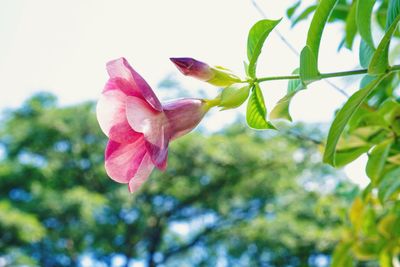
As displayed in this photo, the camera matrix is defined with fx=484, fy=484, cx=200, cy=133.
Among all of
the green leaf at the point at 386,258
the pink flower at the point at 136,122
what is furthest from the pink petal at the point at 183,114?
the green leaf at the point at 386,258

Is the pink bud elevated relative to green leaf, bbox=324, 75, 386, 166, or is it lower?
elevated

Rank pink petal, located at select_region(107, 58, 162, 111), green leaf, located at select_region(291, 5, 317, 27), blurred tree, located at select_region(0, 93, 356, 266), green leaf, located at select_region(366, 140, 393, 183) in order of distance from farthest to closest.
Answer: blurred tree, located at select_region(0, 93, 356, 266) < green leaf, located at select_region(291, 5, 317, 27) < green leaf, located at select_region(366, 140, 393, 183) < pink petal, located at select_region(107, 58, 162, 111)

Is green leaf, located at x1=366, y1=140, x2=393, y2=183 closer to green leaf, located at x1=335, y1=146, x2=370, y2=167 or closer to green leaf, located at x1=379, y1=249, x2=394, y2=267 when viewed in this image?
green leaf, located at x1=335, y1=146, x2=370, y2=167

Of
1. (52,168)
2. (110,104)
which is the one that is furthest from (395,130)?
(52,168)

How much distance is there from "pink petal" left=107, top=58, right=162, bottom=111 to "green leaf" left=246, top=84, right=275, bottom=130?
0.07 meters

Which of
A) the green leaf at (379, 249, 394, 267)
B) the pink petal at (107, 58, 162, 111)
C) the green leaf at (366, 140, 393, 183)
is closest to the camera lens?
the pink petal at (107, 58, 162, 111)

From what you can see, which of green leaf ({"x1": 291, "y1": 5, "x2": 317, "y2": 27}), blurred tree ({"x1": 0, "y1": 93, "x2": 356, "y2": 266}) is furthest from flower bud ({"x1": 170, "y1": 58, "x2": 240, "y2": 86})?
blurred tree ({"x1": 0, "y1": 93, "x2": 356, "y2": 266})

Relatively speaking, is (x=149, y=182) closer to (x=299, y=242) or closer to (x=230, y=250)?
(x=230, y=250)

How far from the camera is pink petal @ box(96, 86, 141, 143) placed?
34cm

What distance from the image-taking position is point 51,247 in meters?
8.61

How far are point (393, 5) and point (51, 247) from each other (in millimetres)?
8974

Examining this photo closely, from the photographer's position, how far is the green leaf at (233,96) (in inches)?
13.8

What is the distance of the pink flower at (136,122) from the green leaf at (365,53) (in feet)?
0.50

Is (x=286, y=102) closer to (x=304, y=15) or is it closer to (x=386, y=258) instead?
(x=304, y=15)
